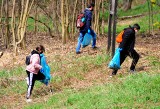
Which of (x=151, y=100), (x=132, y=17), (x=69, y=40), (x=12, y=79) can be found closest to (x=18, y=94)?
(x=12, y=79)

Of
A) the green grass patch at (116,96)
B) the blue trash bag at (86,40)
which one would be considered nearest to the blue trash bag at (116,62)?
the green grass patch at (116,96)

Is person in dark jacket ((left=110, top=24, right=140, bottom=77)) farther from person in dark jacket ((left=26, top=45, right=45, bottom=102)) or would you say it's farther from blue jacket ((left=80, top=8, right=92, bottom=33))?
blue jacket ((left=80, top=8, right=92, bottom=33))

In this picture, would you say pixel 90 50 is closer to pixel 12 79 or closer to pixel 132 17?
pixel 12 79

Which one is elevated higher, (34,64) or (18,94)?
(34,64)

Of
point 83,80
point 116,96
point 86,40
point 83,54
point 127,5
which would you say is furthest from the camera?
point 127,5

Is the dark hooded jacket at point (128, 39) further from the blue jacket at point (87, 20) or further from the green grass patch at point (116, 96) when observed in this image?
the blue jacket at point (87, 20)

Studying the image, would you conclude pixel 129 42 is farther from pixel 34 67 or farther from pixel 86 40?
pixel 86 40

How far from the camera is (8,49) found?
22.3m

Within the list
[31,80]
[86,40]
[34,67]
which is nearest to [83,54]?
[86,40]

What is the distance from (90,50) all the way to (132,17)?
69.5 feet

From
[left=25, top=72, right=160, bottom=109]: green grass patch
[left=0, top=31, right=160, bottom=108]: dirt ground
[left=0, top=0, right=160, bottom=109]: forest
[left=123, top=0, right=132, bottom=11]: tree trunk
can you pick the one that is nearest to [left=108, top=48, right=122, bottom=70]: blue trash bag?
[left=0, top=0, right=160, bottom=109]: forest

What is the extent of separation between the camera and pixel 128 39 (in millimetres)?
12789

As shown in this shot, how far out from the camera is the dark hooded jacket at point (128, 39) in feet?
41.7

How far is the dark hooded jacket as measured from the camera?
12711 millimetres
